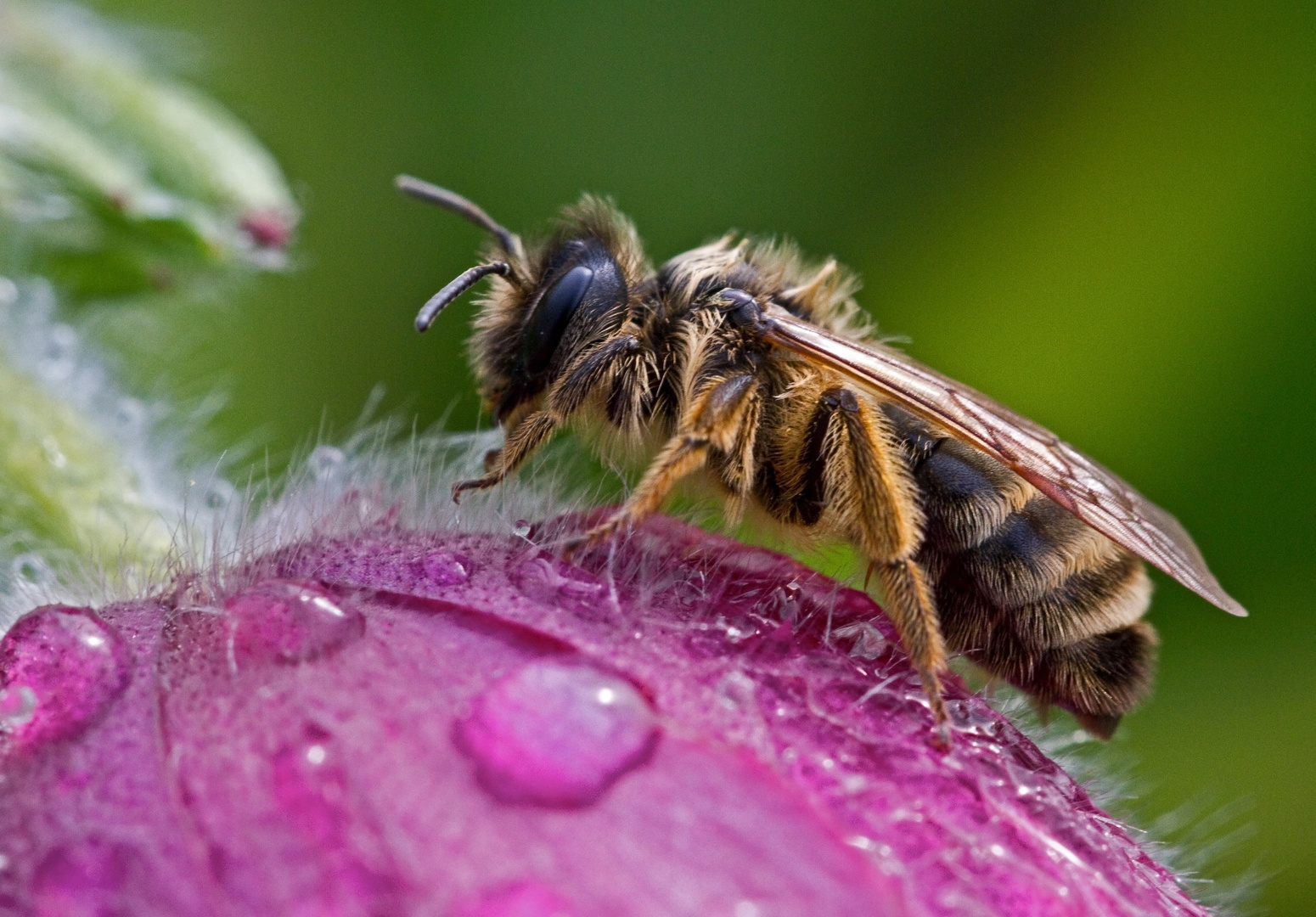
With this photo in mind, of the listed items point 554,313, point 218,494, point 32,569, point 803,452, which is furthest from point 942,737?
point 32,569

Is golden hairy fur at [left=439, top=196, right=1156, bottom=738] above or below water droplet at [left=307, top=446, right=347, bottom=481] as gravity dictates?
above

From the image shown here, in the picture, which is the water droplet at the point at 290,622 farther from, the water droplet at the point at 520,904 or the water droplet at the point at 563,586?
→ the water droplet at the point at 520,904

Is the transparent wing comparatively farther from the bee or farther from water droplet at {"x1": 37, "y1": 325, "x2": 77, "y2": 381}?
water droplet at {"x1": 37, "y1": 325, "x2": 77, "y2": 381}

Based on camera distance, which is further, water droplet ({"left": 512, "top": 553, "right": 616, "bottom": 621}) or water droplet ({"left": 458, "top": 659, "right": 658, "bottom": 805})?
water droplet ({"left": 512, "top": 553, "right": 616, "bottom": 621})

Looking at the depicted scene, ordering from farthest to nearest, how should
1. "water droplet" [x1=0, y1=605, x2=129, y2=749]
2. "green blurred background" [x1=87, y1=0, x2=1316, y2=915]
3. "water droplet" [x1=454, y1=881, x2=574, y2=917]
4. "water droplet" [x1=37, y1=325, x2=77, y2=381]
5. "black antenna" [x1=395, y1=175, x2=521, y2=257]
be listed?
"green blurred background" [x1=87, y1=0, x2=1316, y2=915], "water droplet" [x1=37, y1=325, x2=77, y2=381], "black antenna" [x1=395, y1=175, x2=521, y2=257], "water droplet" [x1=0, y1=605, x2=129, y2=749], "water droplet" [x1=454, y1=881, x2=574, y2=917]

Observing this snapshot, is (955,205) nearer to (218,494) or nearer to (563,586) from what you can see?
(218,494)

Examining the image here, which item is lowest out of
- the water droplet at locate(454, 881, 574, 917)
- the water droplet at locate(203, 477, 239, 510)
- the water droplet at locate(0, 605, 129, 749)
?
the water droplet at locate(203, 477, 239, 510)

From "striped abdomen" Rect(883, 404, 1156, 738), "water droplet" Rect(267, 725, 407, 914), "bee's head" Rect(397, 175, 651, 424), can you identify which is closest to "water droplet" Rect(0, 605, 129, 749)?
"water droplet" Rect(267, 725, 407, 914)
